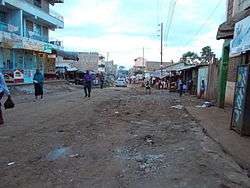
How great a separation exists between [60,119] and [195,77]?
79.4 ft

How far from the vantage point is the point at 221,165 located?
300 inches

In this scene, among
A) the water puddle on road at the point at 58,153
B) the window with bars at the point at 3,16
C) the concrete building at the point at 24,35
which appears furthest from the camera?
the window with bars at the point at 3,16

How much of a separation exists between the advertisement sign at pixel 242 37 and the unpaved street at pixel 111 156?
303 cm

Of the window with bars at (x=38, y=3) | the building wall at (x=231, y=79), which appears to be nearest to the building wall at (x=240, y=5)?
the building wall at (x=231, y=79)

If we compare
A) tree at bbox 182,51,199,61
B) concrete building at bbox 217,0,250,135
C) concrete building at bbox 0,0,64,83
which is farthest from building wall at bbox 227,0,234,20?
tree at bbox 182,51,199,61

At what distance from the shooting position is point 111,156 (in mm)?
8438

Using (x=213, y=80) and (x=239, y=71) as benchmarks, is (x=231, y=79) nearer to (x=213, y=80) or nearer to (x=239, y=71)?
(x=213, y=80)

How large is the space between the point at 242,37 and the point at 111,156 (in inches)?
280

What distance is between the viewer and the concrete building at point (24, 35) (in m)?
34.4

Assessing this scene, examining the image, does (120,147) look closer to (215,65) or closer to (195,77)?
(215,65)

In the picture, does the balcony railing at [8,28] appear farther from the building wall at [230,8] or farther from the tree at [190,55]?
the tree at [190,55]

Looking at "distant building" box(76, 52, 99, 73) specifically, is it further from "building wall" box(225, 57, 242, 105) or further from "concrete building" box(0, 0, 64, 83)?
"building wall" box(225, 57, 242, 105)

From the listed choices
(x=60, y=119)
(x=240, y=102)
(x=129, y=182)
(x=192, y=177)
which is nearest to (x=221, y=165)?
(x=192, y=177)

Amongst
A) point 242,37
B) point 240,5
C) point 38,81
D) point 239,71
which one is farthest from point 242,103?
point 38,81
